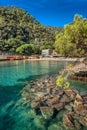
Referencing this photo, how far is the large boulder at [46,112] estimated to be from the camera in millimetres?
18425

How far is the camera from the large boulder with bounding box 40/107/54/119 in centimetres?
1842

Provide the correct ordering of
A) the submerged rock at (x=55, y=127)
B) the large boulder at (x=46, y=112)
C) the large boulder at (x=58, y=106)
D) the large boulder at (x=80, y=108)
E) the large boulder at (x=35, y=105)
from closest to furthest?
the submerged rock at (x=55, y=127)
the large boulder at (x=46, y=112)
the large boulder at (x=80, y=108)
the large boulder at (x=58, y=106)
the large boulder at (x=35, y=105)

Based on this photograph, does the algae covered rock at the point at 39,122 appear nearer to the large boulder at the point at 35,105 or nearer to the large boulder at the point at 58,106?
the large boulder at the point at 58,106

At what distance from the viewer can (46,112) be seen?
755 inches

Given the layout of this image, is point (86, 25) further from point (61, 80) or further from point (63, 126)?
point (63, 126)

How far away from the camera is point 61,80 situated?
26172 mm

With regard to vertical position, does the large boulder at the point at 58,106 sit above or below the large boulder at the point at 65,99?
below

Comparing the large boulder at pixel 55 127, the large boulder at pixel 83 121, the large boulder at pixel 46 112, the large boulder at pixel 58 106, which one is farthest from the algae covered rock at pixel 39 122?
the large boulder at pixel 83 121

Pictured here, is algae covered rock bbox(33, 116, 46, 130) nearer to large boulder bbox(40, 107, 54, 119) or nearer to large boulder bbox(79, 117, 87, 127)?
large boulder bbox(40, 107, 54, 119)

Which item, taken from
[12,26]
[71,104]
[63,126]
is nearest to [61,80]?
[71,104]

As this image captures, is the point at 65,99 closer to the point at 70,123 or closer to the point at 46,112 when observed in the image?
the point at 46,112

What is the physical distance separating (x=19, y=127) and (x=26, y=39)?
175 meters

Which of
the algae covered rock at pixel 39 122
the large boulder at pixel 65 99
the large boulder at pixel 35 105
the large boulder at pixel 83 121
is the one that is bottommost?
the algae covered rock at pixel 39 122

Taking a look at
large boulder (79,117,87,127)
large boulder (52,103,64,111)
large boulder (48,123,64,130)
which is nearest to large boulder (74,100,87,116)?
large boulder (79,117,87,127)
